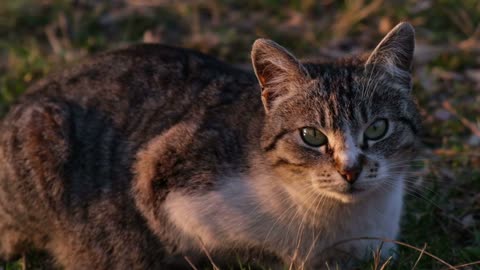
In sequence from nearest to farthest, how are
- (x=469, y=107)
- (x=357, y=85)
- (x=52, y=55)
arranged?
(x=357, y=85), (x=469, y=107), (x=52, y=55)

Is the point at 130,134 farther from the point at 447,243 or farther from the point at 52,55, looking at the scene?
the point at 52,55

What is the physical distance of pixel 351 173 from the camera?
395 centimetres

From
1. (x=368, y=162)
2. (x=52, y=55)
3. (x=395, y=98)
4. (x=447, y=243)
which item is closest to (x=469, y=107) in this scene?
(x=447, y=243)

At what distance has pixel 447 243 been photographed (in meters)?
5.00

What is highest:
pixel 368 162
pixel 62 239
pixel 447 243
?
pixel 368 162

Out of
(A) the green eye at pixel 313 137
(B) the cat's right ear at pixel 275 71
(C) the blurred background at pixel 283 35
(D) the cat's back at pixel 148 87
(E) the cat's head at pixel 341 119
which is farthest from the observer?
(C) the blurred background at pixel 283 35

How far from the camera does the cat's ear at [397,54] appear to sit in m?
4.27

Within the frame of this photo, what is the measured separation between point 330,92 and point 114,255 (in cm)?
177

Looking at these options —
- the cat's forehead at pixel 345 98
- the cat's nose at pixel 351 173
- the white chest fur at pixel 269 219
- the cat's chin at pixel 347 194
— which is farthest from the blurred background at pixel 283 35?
the cat's nose at pixel 351 173

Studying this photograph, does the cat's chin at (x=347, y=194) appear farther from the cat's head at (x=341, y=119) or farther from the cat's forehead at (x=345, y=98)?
the cat's forehead at (x=345, y=98)

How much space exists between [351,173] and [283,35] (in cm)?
399

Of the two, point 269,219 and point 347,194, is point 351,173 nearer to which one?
point 347,194

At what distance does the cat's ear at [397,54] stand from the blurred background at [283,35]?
1.61m

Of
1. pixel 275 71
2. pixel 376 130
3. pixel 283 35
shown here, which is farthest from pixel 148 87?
pixel 283 35
